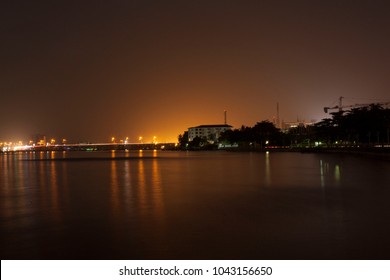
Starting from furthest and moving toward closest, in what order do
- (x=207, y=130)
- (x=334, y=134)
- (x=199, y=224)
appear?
(x=207, y=130)
(x=334, y=134)
(x=199, y=224)

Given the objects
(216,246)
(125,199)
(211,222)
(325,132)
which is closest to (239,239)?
(216,246)

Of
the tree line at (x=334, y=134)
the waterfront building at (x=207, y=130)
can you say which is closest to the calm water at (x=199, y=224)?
the tree line at (x=334, y=134)

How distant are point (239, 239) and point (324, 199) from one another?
657cm

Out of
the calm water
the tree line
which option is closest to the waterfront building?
the tree line

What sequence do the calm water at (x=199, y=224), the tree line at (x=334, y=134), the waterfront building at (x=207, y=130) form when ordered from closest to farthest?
the calm water at (x=199, y=224) < the tree line at (x=334, y=134) < the waterfront building at (x=207, y=130)

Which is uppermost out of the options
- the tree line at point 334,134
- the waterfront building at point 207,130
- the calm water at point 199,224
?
the waterfront building at point 207,130

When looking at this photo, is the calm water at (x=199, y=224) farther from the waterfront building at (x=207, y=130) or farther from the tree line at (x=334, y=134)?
the waterfront building at (x=207, y=130)

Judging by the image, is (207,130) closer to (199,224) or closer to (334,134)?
(334,134)

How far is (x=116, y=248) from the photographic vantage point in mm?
7602

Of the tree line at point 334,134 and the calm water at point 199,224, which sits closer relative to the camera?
the calm water at point 199,224

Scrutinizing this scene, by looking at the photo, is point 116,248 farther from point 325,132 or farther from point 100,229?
point 325,132

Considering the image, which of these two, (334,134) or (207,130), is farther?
(207,130)

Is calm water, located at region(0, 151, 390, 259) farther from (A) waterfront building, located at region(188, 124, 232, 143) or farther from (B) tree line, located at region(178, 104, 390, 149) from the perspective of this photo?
(A) waterfront building, located at region(188, 124, 232, 143)

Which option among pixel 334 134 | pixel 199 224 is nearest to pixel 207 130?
pixel 334 134
